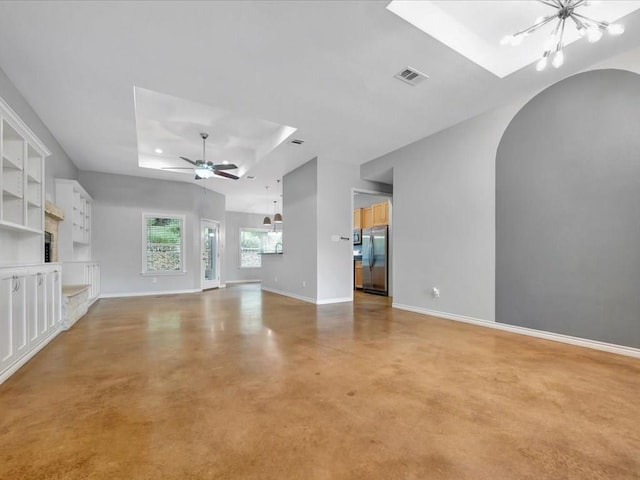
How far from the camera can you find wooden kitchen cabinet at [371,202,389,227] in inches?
287

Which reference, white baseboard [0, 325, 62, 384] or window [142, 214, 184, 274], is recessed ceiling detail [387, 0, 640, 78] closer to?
white baseboard [0, 325, 62, 384]

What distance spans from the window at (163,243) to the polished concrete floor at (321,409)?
176 inches

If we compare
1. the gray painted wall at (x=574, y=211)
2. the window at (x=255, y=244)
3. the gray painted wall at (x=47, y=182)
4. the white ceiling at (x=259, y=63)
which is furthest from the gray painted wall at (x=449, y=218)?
the window at (x=255, y=244)

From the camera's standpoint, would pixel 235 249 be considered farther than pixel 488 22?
Yes

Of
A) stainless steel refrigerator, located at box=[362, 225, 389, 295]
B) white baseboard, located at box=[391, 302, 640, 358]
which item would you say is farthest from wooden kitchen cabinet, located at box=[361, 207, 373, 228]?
white baseboard, located at box=[391, 302, 640, 358]

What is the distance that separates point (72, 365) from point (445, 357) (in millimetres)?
3469

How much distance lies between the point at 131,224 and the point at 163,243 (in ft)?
2.85

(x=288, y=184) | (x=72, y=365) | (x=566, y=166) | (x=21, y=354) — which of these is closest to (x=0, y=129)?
(x=21, y=354)

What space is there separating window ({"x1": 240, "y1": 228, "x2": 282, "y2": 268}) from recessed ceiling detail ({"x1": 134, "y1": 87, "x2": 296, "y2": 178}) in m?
4.67

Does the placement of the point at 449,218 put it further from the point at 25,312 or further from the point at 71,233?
the point at 71,233

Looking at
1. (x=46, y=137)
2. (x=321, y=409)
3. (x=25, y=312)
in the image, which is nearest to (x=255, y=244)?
(x=46, y=137)

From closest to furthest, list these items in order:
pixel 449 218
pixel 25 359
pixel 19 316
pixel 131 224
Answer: pixel 19 316 → pixel 25 359 → pixel 449 218 → pixel 131 224

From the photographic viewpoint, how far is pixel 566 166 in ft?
10.8

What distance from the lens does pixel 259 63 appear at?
3004 millimetres
